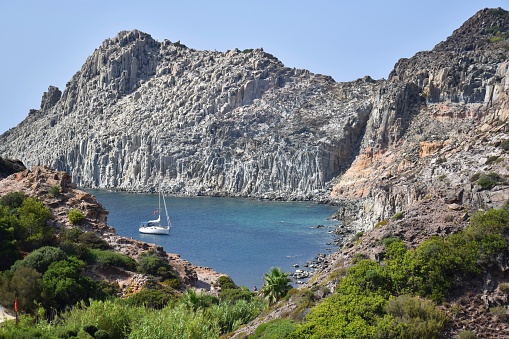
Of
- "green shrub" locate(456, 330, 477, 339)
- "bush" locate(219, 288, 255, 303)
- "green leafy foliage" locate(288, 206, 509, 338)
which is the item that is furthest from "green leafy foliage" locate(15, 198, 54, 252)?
"green shrub" locate(456, 330, 477, 339)

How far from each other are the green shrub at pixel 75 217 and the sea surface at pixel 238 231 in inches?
919

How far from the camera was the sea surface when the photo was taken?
80.4 meters

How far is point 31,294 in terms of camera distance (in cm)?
3634

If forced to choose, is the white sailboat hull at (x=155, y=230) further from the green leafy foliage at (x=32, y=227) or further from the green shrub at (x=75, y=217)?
the green leafy foliage at (x=32, y=227)

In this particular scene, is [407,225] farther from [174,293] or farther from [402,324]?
[174,293]

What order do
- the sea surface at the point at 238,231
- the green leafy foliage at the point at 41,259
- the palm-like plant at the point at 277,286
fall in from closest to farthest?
the palm-like plant at the point at 277,286, the green leafy foliage at the point at 41,259, the sea surface at the point at 238,231

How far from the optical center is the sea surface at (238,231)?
80438mm

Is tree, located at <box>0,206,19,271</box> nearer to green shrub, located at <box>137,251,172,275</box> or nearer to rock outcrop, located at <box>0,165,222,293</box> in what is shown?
rock outcrop, located at <box>0,165,222,293</box>

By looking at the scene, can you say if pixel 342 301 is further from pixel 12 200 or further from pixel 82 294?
pixel 12 200

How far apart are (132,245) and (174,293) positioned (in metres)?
11.9

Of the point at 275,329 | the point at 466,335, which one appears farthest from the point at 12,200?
the point at 466,335

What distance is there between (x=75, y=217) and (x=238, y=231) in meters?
58.6

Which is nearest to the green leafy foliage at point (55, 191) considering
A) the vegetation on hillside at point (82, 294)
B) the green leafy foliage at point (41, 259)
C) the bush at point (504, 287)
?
the vegetation on hillside at point (82, 294)

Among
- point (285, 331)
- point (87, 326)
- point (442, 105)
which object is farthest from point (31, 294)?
point (442, 105)
